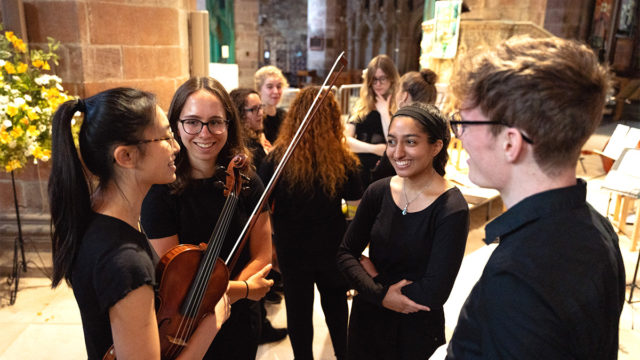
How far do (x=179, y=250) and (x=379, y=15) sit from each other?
59.8 feet

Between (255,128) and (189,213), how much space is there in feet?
4.58

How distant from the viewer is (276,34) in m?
20.4

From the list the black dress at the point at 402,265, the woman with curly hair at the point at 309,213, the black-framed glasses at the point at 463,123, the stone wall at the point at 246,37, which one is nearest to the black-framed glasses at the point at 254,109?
the woman with curly hair at the point at 309,213

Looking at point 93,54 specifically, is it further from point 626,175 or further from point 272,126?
point 626,175

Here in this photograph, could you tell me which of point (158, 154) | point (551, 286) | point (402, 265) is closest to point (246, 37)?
point (402, 265)

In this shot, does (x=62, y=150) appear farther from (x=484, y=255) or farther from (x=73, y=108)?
(x=484, y=255)

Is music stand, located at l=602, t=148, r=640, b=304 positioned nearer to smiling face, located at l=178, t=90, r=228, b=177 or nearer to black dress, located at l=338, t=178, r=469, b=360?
black dress, located at l=338, t=178, r=469, b=360

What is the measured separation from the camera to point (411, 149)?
1809 mm

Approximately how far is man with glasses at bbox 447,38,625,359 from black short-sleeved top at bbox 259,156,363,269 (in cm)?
→ 138

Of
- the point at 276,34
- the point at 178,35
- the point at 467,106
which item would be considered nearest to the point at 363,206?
the point at 467,106

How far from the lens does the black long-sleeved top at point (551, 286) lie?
2.69ft

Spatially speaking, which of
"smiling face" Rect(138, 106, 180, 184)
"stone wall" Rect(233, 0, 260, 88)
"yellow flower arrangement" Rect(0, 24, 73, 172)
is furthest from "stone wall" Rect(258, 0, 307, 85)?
"smiling face" Rect(138, 106, 180, 184)

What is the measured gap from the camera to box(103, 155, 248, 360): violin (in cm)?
126

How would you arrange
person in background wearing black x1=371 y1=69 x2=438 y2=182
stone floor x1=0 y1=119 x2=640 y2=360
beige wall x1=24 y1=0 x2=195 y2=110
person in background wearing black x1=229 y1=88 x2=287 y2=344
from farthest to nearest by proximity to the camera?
1. person in background wearing black x1=371 y1=69 x2=438 y2=182
2. beige wall x1=24 y1=0 x2=195 y2=110
3. person in background wearing black x1=229 y1=88 x2=287 y2=344
4. stone floor x1=0 y1=119 x2=640 y2=360
